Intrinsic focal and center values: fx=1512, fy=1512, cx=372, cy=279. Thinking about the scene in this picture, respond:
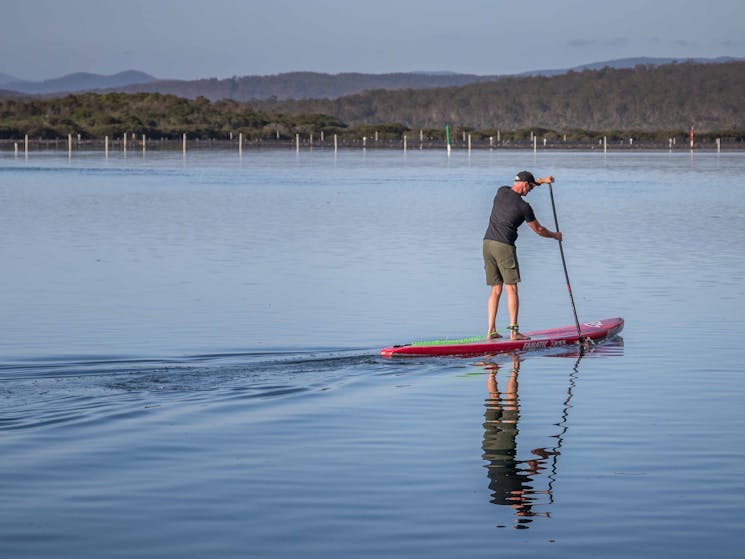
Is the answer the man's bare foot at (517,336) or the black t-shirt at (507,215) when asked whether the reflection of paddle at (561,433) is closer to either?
the man's bare foot at (517,336)

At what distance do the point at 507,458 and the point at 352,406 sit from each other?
100 inches

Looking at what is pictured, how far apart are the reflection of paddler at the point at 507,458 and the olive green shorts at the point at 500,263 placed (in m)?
3.10

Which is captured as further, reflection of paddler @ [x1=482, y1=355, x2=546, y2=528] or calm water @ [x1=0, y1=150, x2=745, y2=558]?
reflection of paddler @ [x1=482, y1=355, x2=546, y2=528]

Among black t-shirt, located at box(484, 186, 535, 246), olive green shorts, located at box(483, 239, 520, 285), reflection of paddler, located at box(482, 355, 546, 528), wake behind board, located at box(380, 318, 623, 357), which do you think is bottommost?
reflection of paddler, located at box(482, 355, 546, 528)

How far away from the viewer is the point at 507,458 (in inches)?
484

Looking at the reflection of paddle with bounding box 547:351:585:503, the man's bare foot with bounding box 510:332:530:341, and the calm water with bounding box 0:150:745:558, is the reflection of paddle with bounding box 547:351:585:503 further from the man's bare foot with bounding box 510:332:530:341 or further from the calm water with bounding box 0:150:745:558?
the man's bare foot with bounding box 510:332:530:341

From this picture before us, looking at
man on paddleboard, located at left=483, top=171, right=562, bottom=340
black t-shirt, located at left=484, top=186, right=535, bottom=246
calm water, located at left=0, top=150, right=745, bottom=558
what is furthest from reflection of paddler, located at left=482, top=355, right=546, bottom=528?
black t-shirt, located at left=484, top=186, right=535, bottom=246

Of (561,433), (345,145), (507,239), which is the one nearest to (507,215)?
(507,239)

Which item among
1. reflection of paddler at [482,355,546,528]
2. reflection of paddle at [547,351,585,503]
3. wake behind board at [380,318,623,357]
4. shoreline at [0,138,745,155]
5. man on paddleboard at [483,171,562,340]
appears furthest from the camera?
shoreline at [0,138,745,155]

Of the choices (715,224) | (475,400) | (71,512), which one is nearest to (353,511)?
(71,512)

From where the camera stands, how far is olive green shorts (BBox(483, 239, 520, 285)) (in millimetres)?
18891

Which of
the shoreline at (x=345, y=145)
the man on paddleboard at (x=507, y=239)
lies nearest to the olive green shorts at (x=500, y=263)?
the man on paddleboard at (x=507, y=239)

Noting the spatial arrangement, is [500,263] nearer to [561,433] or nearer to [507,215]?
[507,215]

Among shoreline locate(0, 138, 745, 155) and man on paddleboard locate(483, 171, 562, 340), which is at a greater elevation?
shoreline locate(0, 138, 745, 155)
